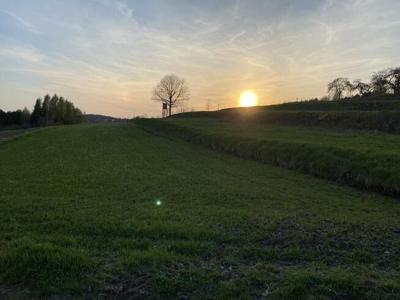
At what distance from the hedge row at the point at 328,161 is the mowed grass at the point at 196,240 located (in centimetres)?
106

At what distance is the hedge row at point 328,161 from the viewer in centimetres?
1702

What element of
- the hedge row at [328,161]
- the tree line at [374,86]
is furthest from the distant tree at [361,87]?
the hedge row at [328,161]

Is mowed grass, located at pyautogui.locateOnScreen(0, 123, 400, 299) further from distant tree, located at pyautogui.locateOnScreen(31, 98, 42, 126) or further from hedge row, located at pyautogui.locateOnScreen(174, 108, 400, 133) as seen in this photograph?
distant tree, located at pyautogui.locateOnScreen(31, 98, 42, 126)

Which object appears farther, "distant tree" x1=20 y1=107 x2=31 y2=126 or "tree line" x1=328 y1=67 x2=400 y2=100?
"distant tree" x1=20 y1=107 x2=31 y2=126

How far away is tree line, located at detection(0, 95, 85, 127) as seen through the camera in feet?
478

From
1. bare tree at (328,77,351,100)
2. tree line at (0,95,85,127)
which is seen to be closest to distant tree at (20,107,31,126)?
tree line at (0,95,85,127)

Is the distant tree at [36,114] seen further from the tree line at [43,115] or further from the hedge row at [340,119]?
the hedge row at [340,119]

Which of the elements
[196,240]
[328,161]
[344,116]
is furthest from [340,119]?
[196,240]

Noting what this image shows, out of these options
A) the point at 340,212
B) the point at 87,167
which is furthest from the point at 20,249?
the point at 87,167

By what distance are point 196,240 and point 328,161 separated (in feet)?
43.6

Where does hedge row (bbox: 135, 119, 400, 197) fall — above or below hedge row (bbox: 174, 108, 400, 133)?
below

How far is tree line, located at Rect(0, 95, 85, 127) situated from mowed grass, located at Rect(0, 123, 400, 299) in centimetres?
13642

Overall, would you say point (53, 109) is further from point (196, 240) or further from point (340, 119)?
point (196, 240)

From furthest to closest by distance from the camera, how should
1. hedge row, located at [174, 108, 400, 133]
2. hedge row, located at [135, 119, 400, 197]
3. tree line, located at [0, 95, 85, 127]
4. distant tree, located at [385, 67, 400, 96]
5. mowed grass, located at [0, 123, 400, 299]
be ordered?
tree line, located at [0, 95, 85, 127]
distant tree, located at [385, 67, 400, 96]
hedge row, located at [174, 108, 400, 133]
hedge row, located at [135, 119, 400, 197]
mowed grass, located at [0, 123, 400, 299]
